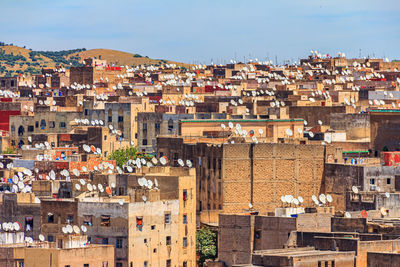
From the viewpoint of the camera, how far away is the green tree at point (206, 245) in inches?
3499

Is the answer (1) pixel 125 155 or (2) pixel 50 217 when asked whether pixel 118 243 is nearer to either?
(2) pixel 50 217

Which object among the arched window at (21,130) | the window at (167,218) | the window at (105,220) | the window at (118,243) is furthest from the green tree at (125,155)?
the window at (118,243)

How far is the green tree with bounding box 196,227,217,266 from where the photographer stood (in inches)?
3499

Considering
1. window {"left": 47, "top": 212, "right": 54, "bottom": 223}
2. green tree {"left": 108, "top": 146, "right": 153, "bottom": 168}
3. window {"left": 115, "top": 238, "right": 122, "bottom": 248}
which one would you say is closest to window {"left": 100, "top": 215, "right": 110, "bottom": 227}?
window {"left": 115, "top": 238, "right": 122, "bottom": 248}

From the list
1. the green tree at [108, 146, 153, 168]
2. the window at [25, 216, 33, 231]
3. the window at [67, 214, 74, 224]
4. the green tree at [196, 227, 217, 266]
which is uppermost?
the green tree at [108, 146, 153, 168]

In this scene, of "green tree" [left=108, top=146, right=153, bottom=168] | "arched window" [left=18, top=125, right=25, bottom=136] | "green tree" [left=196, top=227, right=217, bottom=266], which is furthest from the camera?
"arched window" [left=18, top=125, right=25, bottom=136]

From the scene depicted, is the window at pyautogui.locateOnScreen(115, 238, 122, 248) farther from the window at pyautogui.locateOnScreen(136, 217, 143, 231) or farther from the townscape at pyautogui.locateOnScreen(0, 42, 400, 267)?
the window at pyautogui.locateOnScreen(136, 217, 143, 231)

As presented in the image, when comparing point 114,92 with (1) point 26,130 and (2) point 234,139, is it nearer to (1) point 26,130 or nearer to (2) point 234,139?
(1) point 26,130

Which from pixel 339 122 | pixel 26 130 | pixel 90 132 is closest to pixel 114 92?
pixel 26 130

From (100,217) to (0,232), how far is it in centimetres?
600

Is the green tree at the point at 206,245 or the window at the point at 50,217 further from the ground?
the window at the point at 50,217

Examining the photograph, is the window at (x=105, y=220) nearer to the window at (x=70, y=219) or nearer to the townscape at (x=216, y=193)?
the townscape at (x=216, y=193)

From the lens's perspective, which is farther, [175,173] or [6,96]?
[6,96]

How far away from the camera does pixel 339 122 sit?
392ft
